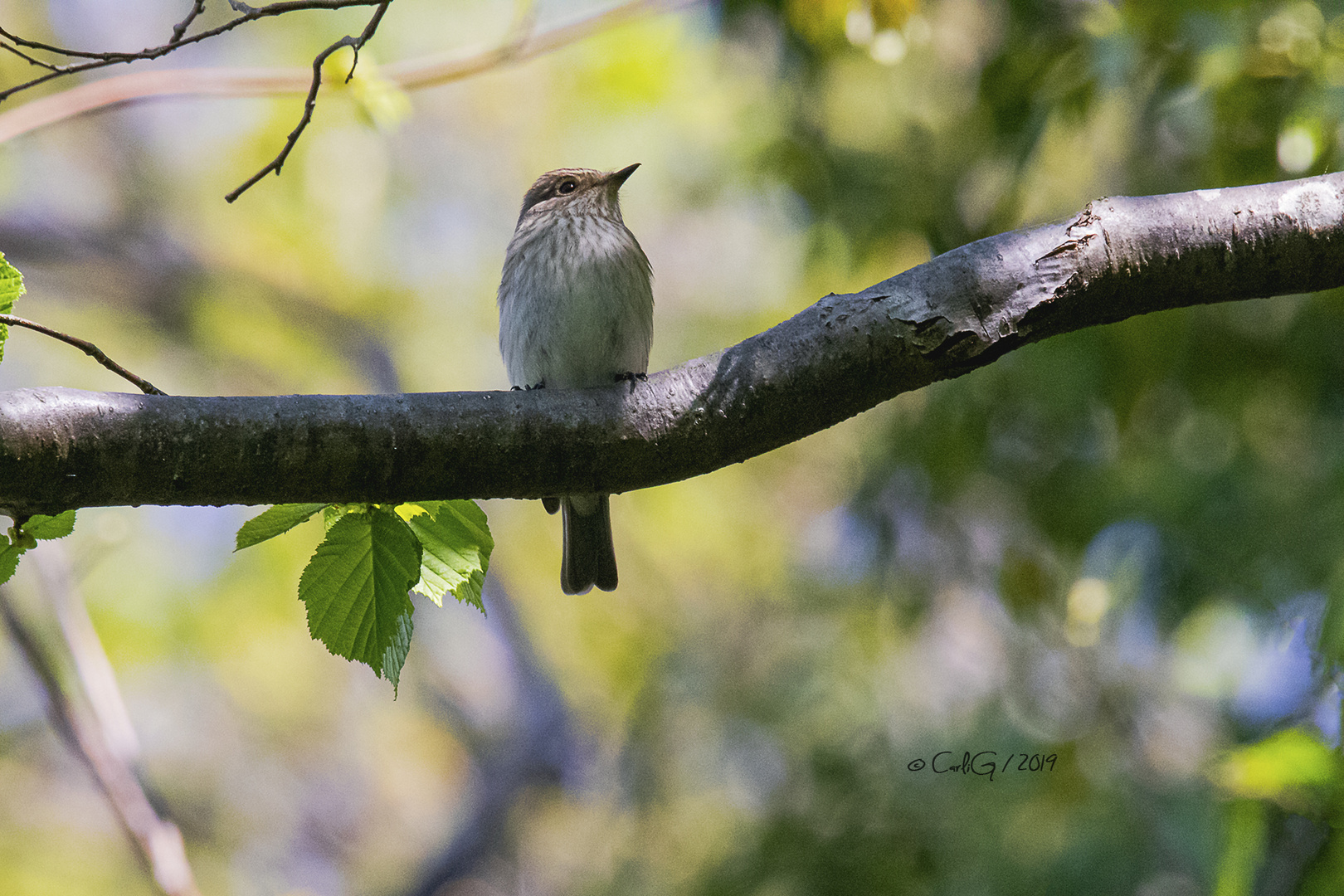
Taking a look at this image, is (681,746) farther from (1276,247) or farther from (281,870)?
(1276,247)

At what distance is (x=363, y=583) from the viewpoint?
2068 millimetres

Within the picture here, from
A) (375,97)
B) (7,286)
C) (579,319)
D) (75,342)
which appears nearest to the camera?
(75,342)

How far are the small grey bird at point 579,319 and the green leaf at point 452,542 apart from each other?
146 centimetres

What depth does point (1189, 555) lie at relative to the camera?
4441 millimetres

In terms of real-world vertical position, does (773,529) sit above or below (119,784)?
above

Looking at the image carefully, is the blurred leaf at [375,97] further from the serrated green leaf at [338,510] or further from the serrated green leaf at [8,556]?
the serrated green leaf at [8,556]

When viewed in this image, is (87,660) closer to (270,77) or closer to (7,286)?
(270,77)

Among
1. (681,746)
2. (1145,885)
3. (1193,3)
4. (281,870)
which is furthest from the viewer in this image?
(281,870)

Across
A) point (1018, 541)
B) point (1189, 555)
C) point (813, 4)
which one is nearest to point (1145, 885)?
point (1189, 555)

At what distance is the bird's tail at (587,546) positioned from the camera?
411 centimetres

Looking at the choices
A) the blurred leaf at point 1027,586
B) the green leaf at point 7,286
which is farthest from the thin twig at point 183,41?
the blurred leaf at point 1027,586

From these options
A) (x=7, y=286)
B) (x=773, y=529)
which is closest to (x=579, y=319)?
(x=7, y=286)

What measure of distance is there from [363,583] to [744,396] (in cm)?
88

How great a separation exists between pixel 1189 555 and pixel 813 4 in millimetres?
2947
